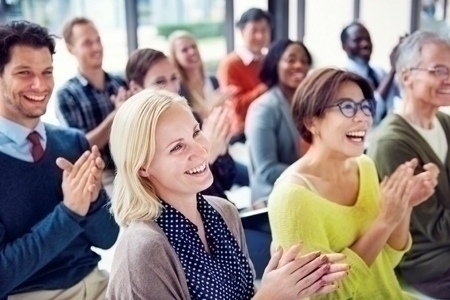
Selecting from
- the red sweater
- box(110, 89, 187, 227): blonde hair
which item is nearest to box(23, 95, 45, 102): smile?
box(110, 89, 187, 227): blonde hair

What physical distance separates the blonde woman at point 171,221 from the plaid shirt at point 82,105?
4.67 ft

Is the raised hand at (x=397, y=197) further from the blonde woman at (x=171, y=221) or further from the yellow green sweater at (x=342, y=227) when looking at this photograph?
the blonde woman at (x=171, y=221)

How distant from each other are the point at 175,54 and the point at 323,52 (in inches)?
94.7

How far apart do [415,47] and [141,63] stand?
1205 millimetres

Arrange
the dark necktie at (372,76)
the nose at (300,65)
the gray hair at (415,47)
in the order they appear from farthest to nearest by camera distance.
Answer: the dark necktie at (372,76), the nose at (300,65), the gray hair at (415,47)

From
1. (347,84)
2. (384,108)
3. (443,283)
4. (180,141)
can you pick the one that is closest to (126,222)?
(180,141)

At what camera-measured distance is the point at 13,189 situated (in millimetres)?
1588

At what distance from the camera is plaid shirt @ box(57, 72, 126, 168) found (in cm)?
271

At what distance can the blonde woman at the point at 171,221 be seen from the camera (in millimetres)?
1147

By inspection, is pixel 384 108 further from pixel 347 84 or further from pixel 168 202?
pixel 168 202

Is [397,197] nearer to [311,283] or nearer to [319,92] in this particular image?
[319,92]

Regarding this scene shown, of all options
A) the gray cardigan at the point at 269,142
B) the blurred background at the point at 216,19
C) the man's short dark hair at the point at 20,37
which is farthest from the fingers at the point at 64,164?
the blurred background at the point at 216,19

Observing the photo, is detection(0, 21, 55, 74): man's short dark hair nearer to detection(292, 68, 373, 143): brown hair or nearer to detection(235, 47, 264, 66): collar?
detection(292, 68, 373, 143): brown hair

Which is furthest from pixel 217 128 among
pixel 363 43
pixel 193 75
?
pixel 363 43
